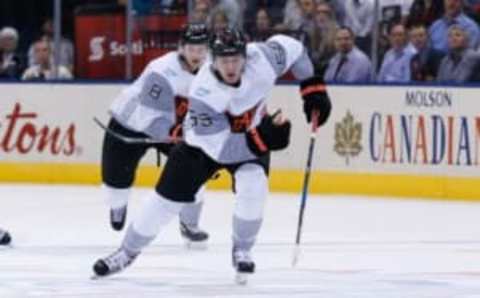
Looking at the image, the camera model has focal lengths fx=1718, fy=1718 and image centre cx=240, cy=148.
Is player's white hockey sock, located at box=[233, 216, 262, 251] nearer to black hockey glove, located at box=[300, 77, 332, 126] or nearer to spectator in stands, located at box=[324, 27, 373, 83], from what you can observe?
black hockey glove, located at box=[300, 77, 332, 126]

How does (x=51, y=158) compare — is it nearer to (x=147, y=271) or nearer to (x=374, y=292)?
(x=147, y=271)

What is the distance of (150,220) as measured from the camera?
7805 mm

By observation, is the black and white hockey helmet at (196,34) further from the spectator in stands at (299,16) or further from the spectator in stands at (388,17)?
the spectator in stands at (299,16)

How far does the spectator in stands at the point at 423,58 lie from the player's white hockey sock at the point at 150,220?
5.71m

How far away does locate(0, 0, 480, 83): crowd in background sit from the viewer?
13000 millimetres

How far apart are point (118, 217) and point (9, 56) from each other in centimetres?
542

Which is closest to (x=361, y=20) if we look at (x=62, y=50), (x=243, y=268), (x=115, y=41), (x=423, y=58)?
(x=423, y=58)

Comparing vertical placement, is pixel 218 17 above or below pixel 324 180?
above

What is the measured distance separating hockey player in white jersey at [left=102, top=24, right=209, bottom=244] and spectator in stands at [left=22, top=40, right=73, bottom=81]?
182 inches

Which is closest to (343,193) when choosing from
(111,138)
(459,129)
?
(459,129)

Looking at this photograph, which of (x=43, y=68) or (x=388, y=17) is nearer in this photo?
(x=388, y=17)

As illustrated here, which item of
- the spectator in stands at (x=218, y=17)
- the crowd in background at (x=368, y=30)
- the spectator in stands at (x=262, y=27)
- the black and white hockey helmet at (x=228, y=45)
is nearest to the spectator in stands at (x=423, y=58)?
the crowd in background at (x=368, y=30)

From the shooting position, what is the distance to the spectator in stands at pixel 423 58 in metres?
13.2

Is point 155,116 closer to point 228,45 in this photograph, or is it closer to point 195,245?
point 195,245
